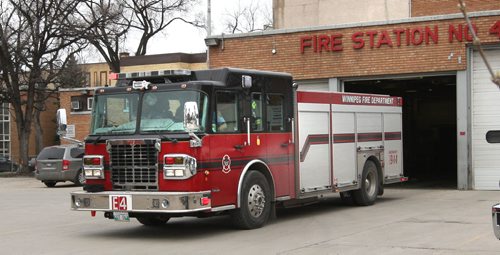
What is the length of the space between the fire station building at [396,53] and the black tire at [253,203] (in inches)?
372

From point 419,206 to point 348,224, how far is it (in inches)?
141

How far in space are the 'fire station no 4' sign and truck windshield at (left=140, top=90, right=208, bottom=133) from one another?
0.69 metres

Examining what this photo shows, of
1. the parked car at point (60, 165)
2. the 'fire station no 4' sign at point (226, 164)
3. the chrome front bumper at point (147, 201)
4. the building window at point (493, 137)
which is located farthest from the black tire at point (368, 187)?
the parked car at point (60, 165)

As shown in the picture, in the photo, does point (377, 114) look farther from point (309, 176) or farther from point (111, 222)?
point (111, 222)

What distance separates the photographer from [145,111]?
436 inches

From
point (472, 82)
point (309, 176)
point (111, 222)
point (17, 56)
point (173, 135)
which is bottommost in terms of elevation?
point (111, 222)

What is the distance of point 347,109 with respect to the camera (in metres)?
14.6

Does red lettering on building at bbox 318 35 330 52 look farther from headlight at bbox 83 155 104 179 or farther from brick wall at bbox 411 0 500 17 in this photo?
headlight at bbox 83 155 104 179

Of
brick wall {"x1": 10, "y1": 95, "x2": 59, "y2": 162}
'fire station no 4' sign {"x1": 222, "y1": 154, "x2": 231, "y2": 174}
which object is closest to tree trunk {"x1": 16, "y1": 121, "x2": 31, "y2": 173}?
brick wall {"x1": 10, "y1": 95, "x2": 59, "y2": 162}

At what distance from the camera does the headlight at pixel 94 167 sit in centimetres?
1116

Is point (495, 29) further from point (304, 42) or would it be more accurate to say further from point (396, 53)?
point (304, 42)

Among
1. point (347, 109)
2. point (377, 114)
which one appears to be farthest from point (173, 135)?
point (377, 114)

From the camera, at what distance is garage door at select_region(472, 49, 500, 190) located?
19.0 meters

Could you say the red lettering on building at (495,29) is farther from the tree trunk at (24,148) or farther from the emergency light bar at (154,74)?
the tree trunk at (24,148)
